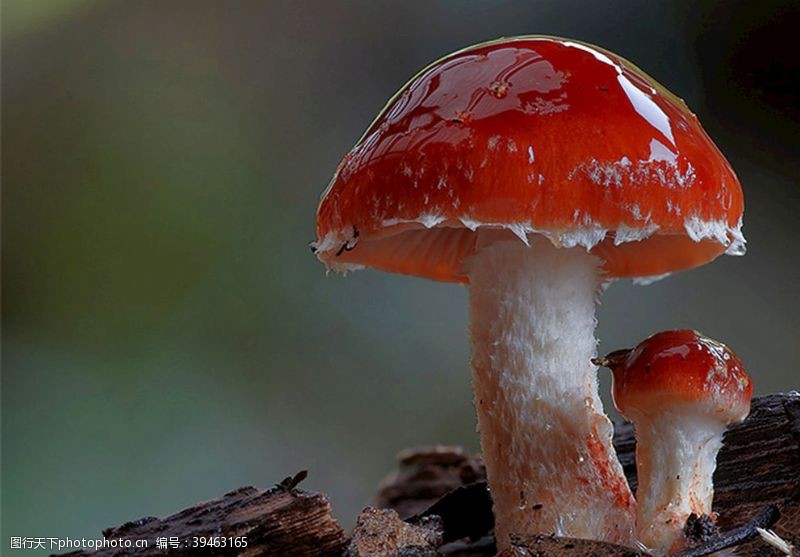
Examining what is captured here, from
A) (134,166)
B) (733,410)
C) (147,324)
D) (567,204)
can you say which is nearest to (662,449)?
(733,410)

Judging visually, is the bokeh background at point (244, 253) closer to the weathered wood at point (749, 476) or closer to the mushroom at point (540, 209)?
the weathered wood at point (749, 476)

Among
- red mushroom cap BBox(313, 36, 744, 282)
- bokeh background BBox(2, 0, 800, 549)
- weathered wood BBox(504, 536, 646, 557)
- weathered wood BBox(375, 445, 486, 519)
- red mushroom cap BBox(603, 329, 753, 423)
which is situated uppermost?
bokeh background BBox(2, 0, 800, 549)

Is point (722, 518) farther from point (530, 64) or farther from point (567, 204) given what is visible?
point (530, 64)

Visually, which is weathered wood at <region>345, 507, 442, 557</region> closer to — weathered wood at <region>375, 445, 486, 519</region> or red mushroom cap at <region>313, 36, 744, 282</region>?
red mushroom cap at <region>313, 36, 744, 282</region>

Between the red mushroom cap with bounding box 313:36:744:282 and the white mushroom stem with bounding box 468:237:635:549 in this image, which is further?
the white mushroom stem with bounding box 468:237:635:549

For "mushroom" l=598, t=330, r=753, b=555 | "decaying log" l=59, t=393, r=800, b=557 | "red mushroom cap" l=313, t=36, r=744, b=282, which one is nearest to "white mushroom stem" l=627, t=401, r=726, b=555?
"mushroom" l=598, t=330, r=753, b=555

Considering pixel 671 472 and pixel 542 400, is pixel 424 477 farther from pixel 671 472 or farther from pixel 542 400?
pixel 671 472

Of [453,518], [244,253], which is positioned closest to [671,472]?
[453,518]
